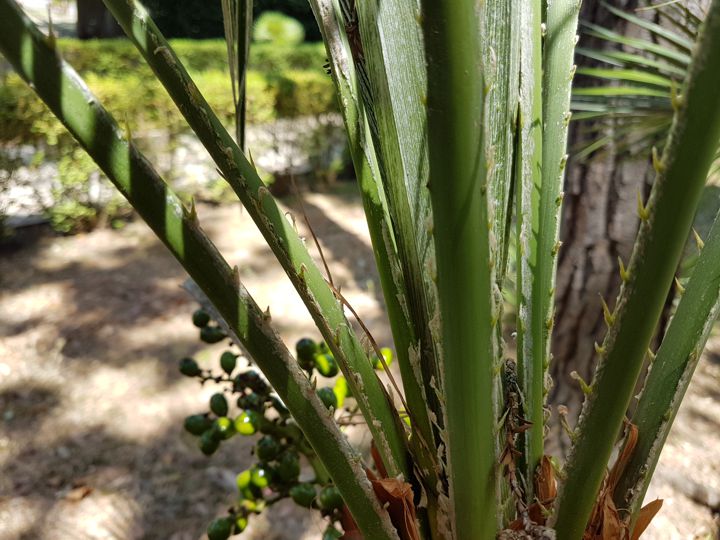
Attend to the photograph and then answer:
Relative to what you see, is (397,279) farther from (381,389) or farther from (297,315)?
(297,315)

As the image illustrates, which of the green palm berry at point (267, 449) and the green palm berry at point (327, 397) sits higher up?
the green palm berry at point (327, 397)

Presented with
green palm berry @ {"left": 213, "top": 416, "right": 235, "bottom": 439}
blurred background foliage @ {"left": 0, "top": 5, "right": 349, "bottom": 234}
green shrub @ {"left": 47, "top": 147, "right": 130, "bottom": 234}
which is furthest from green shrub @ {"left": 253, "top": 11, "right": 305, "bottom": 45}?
green palm berry @ {"left": 213, "top": 416, "right": 235, "bottom": 439}

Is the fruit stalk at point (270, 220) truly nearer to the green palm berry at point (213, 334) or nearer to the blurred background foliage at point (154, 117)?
the green palm berry at point (213, 334)

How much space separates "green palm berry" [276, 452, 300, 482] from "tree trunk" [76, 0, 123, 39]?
715 centimetres

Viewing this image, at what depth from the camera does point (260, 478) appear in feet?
3.85

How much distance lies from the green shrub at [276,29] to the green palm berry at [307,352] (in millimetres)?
7881

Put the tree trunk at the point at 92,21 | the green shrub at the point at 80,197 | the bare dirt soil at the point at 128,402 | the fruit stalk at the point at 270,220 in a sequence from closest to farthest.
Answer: the fruit stalk at the point at 270,220, the bare dirt soil at the point at 128,402, the green shrub at the point at 80,197, the tree trunk at the point at 92,21

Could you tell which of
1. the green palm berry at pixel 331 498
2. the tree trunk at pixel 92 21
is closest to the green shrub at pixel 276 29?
the tree trunk at pixel 92 21

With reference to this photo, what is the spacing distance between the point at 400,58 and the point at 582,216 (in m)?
1.51

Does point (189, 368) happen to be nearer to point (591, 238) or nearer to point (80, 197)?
point (591, 238)

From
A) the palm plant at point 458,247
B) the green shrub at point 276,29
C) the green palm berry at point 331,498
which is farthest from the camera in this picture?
the green shrub at point 276,29

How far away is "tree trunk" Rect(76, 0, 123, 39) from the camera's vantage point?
23.2 feet

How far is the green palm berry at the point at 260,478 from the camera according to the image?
1173 mm

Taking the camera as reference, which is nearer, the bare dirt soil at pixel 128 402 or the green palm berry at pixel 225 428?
the green palm berry at pixel 225 428
